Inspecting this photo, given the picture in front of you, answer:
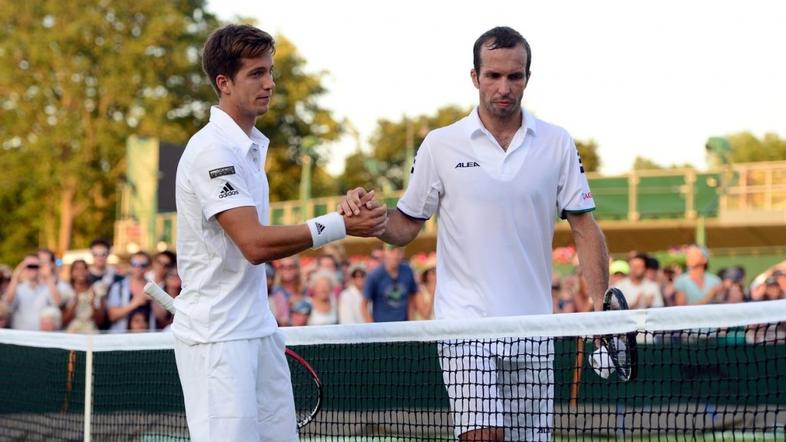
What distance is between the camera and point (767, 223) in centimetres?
3894

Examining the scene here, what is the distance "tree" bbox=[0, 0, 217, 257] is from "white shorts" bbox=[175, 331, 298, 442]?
52.3m

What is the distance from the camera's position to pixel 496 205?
5871mm

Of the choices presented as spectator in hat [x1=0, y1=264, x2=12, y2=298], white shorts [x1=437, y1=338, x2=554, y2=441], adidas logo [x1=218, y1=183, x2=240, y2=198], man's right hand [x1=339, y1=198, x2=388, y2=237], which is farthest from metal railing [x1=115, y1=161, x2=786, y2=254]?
adidas logo [x1=218, y1=183, x2=240, y2=198]

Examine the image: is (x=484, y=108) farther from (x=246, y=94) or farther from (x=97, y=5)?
(x=97, y=5)

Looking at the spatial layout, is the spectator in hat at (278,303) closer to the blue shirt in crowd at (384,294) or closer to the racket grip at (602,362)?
the blue shirt in crowd at (384,294)

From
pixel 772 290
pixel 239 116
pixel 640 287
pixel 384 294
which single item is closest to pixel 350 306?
pixel 384 294

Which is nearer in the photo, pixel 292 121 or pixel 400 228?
pixel 400 228

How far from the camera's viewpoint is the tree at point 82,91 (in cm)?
5788

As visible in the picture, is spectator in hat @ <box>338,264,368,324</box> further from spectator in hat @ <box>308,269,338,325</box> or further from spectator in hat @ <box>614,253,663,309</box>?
spectator in hat @ <box>614,253,663,309</box>

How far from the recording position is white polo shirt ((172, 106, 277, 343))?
5.05 m

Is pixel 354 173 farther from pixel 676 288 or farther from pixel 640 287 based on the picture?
pixel 640 287

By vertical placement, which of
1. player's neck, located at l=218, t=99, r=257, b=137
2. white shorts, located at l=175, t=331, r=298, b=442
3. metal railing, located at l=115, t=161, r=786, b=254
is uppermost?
metal railing, located at l=115, t=161, r=786, b=254

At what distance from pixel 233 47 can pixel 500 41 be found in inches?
53.5

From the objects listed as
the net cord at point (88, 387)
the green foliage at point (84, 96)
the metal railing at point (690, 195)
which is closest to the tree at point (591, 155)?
the green foliage at point (84, 96)
